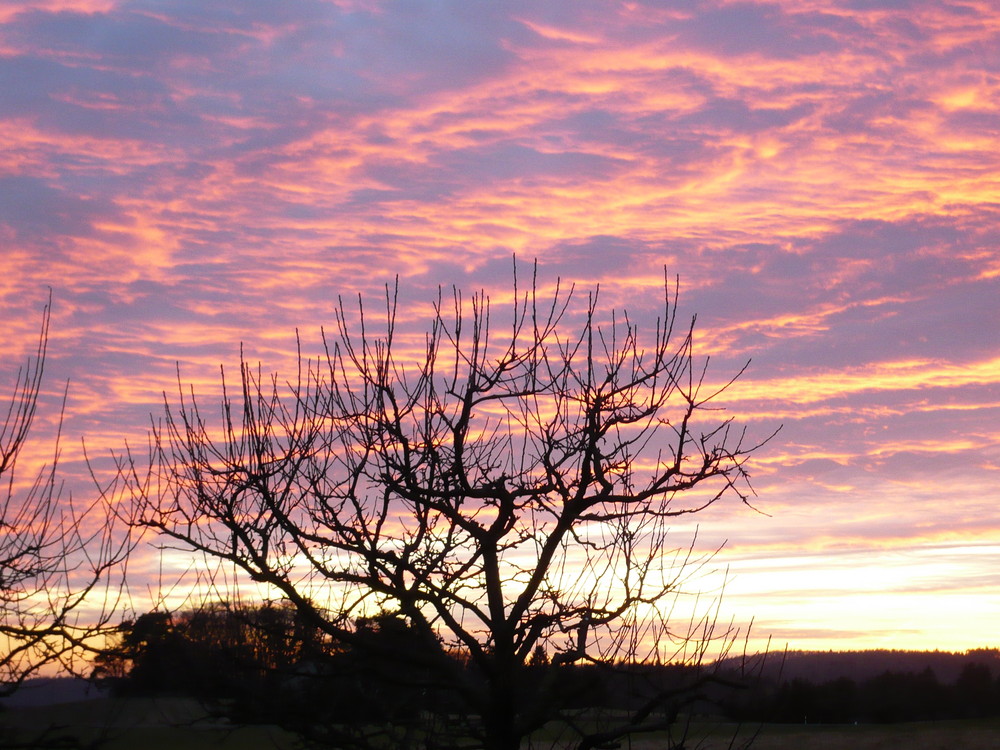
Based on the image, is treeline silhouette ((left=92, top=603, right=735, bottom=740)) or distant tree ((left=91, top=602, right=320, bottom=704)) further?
distant tree ((left=91, top=602, right=320, bottom=704))

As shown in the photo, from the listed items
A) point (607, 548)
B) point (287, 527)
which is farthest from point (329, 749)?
point (607, 548)

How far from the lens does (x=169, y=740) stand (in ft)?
280

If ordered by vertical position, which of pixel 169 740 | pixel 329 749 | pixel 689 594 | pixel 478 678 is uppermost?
pixel 689 594

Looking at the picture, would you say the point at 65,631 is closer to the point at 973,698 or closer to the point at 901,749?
the point at 901,749

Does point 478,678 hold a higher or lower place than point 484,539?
lower

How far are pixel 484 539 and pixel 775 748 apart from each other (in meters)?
69.9

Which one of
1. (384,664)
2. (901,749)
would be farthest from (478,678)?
(901,749)

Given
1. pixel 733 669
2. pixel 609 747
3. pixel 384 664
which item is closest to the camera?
pixel 609 747

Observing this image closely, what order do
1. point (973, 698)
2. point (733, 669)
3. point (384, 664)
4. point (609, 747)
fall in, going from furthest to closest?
point (973, 698) < point (384, 664) < point (733, 669) < point (609, 747)

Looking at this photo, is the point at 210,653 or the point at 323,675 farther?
the point at 210,653

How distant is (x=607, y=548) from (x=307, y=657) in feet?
12.1

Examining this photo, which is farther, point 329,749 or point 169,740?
point 169,740

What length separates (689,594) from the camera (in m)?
11.9

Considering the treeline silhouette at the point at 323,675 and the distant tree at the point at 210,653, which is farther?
the distant tree at the point at 210,653
